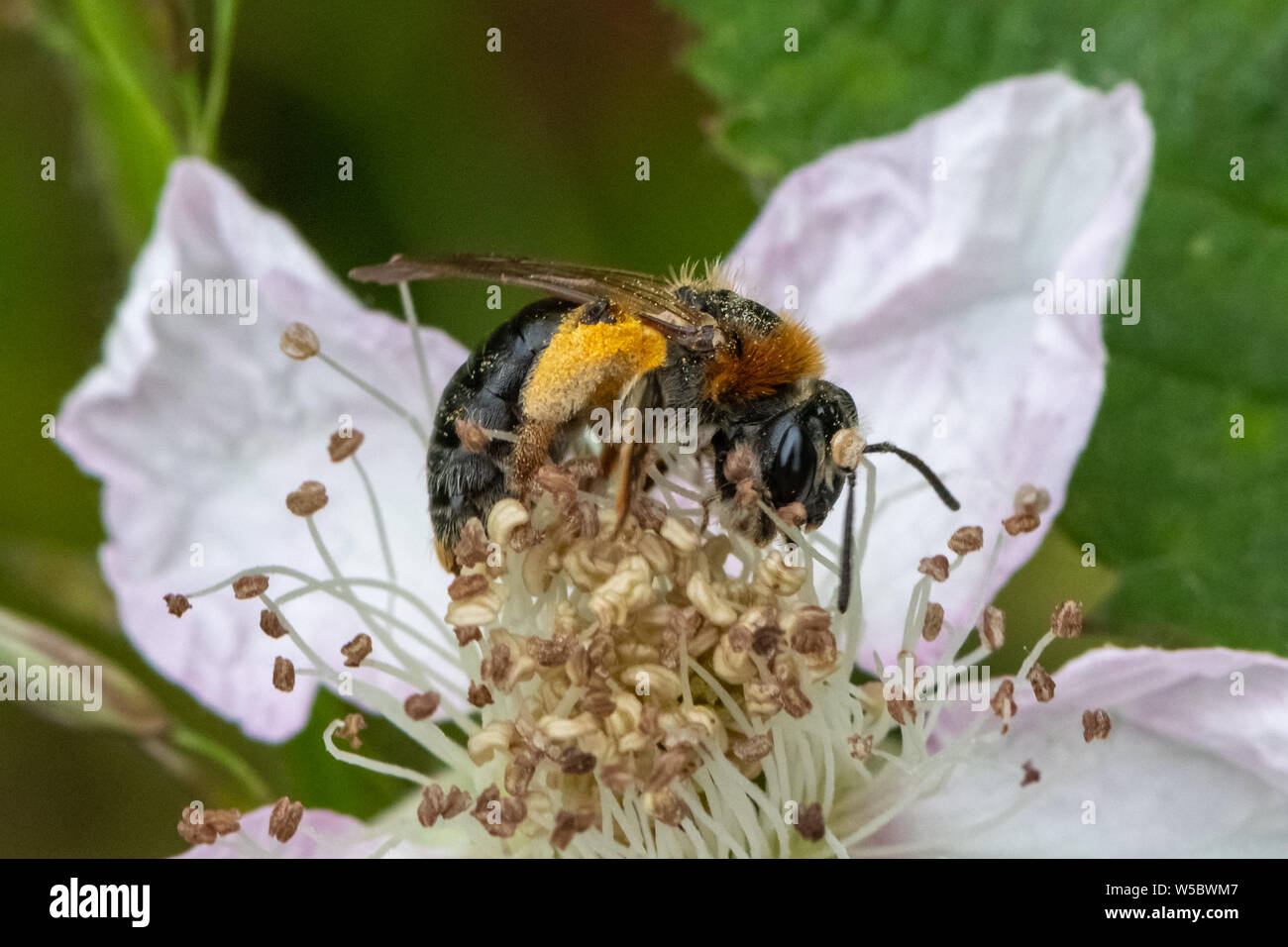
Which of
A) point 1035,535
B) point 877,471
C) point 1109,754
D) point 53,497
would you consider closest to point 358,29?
point 53,497

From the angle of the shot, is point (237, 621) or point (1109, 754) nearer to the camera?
point (1109, 754)

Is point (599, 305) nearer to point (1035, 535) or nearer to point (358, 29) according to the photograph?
point (1035, 535)
